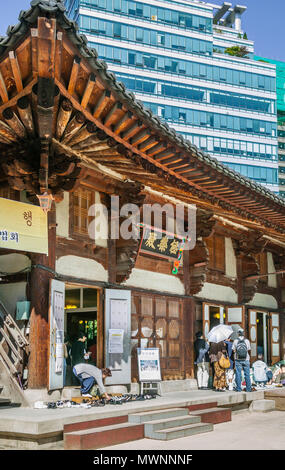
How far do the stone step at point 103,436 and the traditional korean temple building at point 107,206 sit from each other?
214 cm

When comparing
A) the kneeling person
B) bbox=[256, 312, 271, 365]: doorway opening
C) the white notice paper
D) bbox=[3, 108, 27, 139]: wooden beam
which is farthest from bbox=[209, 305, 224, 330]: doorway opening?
bbox=[3, 108, 27, 139]: wooden beam

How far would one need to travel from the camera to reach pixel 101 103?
9242mm

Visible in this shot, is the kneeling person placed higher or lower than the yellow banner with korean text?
lower

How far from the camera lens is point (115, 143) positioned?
10.5 meters

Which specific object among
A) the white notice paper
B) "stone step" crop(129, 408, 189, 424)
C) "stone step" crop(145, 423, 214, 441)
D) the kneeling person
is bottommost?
"stone step" crop(145, 423, 214, 441)

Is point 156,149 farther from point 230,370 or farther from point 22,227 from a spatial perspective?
point 230,370

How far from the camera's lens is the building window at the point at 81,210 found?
1295 cm

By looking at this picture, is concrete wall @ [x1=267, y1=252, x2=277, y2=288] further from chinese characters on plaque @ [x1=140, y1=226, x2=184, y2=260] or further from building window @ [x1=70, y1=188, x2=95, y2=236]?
building window @ [x1=70, y1=188, x2=95, y2=236]

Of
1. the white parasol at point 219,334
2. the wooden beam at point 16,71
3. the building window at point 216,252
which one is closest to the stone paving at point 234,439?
the white parasol at point 219,334

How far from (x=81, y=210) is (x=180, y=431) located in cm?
527

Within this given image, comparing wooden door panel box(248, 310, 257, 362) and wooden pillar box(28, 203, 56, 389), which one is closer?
wooden pillar box(28, 203, 56, 389)

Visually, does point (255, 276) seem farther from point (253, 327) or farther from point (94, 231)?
point (94, 231)

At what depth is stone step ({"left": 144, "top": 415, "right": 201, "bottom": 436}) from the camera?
10406 mm

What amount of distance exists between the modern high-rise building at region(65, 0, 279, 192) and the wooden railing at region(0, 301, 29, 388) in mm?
50806
